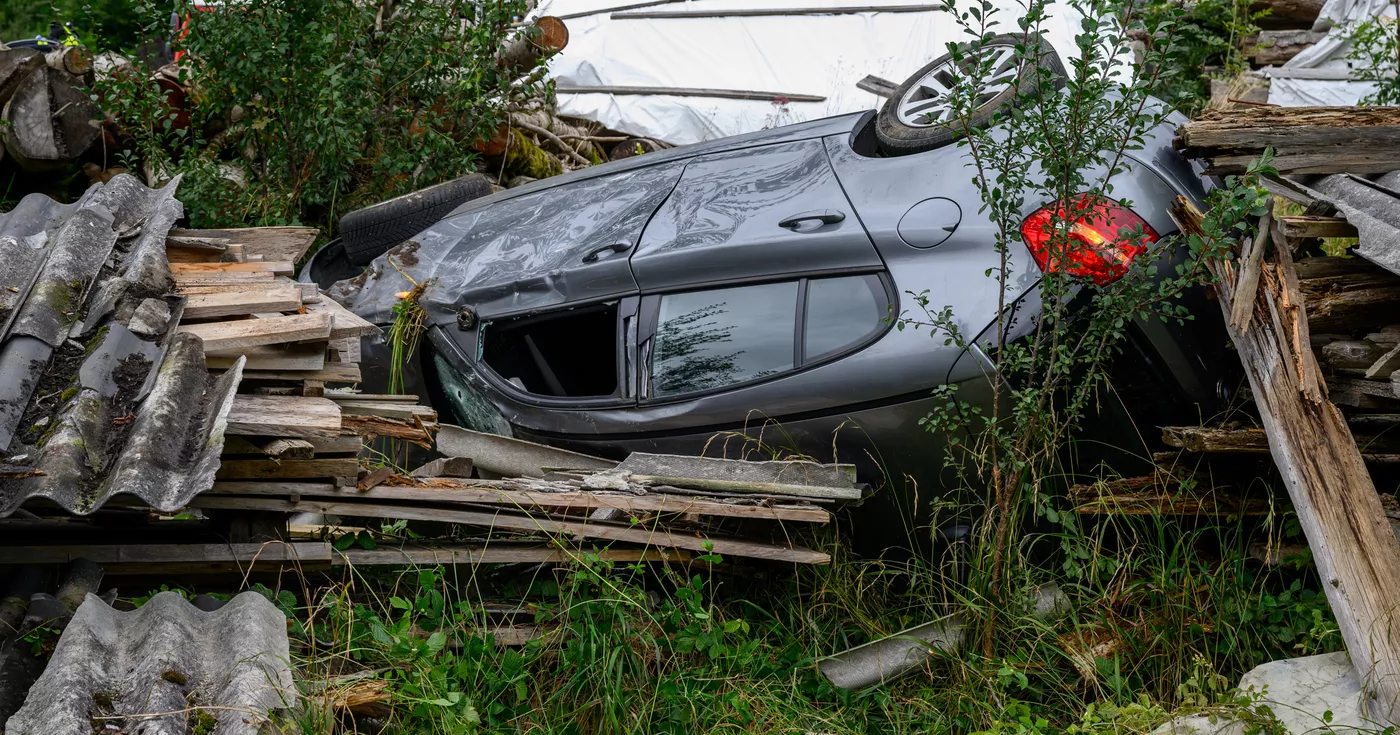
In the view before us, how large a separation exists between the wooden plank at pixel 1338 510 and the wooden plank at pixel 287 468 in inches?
114

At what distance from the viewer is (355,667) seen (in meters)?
3.39

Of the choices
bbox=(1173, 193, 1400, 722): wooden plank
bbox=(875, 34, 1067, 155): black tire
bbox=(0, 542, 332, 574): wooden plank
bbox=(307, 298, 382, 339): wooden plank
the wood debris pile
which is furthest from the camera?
bbox=(875, 34, 1067, 155): black tire

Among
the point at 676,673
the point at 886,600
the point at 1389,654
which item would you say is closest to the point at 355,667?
the point at 676,673

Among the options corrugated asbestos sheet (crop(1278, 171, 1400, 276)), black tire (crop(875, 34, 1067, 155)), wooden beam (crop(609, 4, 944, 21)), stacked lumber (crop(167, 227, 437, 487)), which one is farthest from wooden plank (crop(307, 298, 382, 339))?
wooden beam (crop(609, 4, 944, 21))

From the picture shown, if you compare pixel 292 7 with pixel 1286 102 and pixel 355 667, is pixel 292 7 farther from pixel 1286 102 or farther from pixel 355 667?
pixel 1286 102

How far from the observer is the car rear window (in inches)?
167

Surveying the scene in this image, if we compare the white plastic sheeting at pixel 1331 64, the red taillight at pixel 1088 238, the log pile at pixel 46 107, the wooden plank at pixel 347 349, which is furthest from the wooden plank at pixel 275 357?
the white plastic sheeting at pixel 1331 64

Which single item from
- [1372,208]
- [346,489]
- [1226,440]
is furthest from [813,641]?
[1372,208]

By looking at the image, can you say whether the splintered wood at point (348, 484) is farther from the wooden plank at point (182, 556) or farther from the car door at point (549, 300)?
the car door at point (549, 300)

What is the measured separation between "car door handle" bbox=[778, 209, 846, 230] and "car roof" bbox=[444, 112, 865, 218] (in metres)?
0.71

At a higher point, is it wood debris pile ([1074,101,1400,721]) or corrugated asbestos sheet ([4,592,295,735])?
wood debris pile ([1074,101,1400,721])

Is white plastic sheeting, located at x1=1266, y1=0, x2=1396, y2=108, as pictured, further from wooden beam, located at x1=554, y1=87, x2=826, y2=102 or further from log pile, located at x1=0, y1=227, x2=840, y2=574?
log pile, located at x1=0, y1=227, x2=840, y2=574

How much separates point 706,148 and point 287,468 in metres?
2.59

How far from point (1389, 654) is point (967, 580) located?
1.40m
